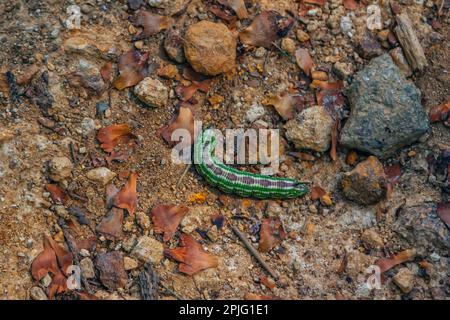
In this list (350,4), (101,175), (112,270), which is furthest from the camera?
(350,4)

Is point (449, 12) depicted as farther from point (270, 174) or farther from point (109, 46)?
point (109, 46)

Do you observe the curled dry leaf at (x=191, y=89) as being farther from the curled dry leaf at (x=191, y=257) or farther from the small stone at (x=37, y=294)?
the small stone at (x=37, y=294)

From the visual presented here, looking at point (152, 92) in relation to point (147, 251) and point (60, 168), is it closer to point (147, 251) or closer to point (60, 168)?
point (60, 168)

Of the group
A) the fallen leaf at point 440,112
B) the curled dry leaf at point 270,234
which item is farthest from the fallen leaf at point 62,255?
the fallen leaf at point 440,112

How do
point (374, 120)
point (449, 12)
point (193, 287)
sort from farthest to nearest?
point (449, 12) → point (374, 120) → point (193, 287)

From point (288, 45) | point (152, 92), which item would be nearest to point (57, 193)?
point (152, 92)

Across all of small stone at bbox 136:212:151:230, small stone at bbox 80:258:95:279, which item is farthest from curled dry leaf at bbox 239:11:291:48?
small stone at bbox 80:258:95:279

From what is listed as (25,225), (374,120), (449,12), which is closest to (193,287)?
(25,225)
